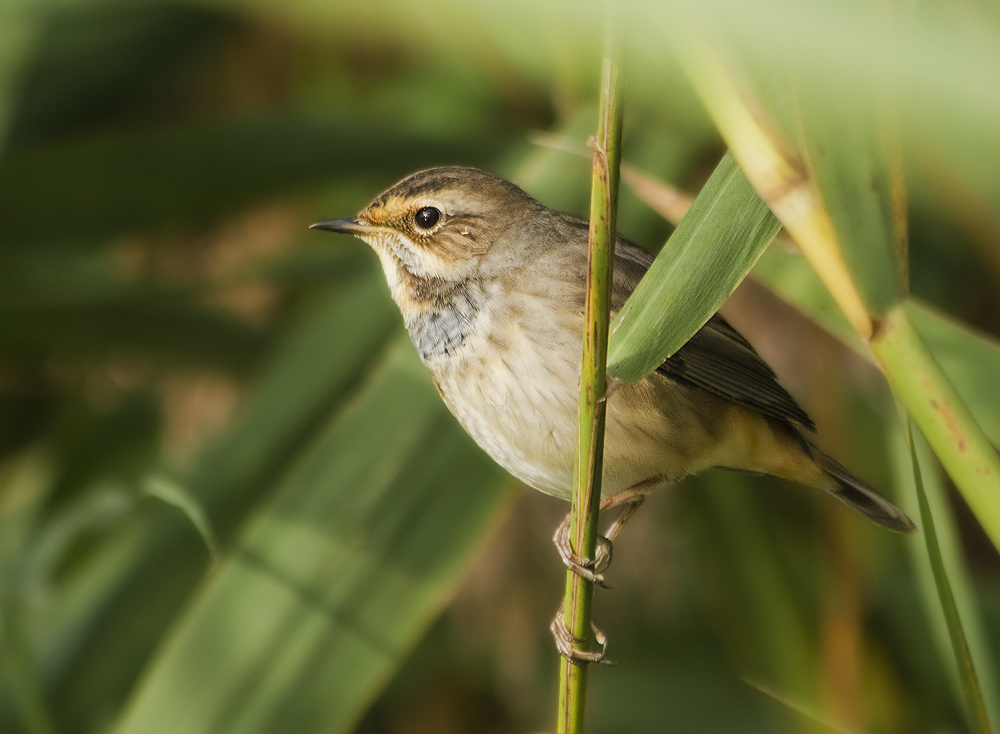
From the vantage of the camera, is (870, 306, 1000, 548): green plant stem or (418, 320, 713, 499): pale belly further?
(418, 320, 713, 499): pale belly

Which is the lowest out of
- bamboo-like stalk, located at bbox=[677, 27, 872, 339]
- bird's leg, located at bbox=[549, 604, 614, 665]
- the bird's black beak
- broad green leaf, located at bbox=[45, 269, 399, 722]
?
broad green leaf, located at bbox=[45, 269, 399, 722]

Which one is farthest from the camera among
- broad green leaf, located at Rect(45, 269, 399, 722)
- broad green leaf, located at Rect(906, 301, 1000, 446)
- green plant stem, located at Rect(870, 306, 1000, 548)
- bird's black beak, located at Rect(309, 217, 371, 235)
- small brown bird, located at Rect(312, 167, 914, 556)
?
broad green leaf, located at Rect(45, 269, 399, 722)

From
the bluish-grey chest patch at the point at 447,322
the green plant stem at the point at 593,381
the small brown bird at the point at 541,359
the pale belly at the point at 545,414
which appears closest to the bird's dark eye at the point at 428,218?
the small brown bird at the point at 541,359

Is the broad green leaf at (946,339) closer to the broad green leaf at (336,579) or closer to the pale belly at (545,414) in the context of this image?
the pale belly at (545,414)

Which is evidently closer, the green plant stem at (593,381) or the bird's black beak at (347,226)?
the green plant stem at (593,381)

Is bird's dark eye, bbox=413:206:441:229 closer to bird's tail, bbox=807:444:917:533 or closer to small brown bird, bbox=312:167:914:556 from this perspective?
small brown bird, bbox=312:167:914:556

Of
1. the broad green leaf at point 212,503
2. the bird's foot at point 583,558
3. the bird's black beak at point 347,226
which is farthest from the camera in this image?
the broad green leaf at point 212,503

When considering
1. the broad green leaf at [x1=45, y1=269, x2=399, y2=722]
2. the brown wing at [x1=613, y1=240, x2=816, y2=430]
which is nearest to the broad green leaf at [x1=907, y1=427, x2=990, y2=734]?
the brown wing at [x1=613, y1=240, x2=816, y2=430]

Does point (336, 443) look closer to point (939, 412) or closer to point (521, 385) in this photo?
point (521, 385)

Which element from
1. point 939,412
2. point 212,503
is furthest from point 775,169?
point 212,503
